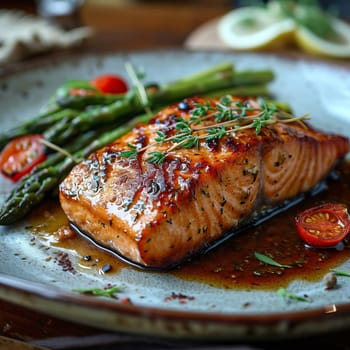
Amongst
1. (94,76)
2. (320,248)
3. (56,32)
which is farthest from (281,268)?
(56,32)

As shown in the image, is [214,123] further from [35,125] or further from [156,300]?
[35,125]

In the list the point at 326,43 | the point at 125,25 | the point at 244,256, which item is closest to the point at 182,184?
the point at 244,256

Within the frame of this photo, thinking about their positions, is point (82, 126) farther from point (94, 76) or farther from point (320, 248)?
point (320, 248)

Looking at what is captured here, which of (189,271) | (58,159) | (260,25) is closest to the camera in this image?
(189,271)

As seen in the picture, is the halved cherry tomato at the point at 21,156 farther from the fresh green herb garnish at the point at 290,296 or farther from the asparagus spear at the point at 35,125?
the fresh green herb garnish at the point at 290,296

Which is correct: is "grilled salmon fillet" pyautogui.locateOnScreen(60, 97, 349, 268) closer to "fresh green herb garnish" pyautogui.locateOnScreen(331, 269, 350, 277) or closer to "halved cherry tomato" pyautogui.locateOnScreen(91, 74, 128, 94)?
"fresh green herb garnish" pyautogui.locateOnScreen(331, 269, 350, 277)

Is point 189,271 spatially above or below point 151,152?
below
